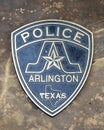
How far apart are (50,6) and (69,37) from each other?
0.21m

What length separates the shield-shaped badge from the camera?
3.29m

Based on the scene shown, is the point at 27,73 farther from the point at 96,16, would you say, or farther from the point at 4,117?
the point at 96,16

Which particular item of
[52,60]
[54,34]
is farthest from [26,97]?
[54,34]

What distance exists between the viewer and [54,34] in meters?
3.36

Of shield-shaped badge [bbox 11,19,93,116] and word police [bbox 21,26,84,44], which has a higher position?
word police [bbox 21,26,84,44]

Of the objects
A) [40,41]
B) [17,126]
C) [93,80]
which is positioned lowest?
[17,126]

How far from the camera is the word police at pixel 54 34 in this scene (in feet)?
11.0

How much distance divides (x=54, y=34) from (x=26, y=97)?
0.39m

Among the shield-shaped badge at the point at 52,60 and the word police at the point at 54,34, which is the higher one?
the word police at the point at 54,34

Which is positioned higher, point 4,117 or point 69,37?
point 69,37

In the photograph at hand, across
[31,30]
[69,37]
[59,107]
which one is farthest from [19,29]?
[59,107]

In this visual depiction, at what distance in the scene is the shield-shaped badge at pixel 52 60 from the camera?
329 centimetres

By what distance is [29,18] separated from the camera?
3.38 metres

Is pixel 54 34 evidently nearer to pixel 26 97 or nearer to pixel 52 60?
pixel 52 60
